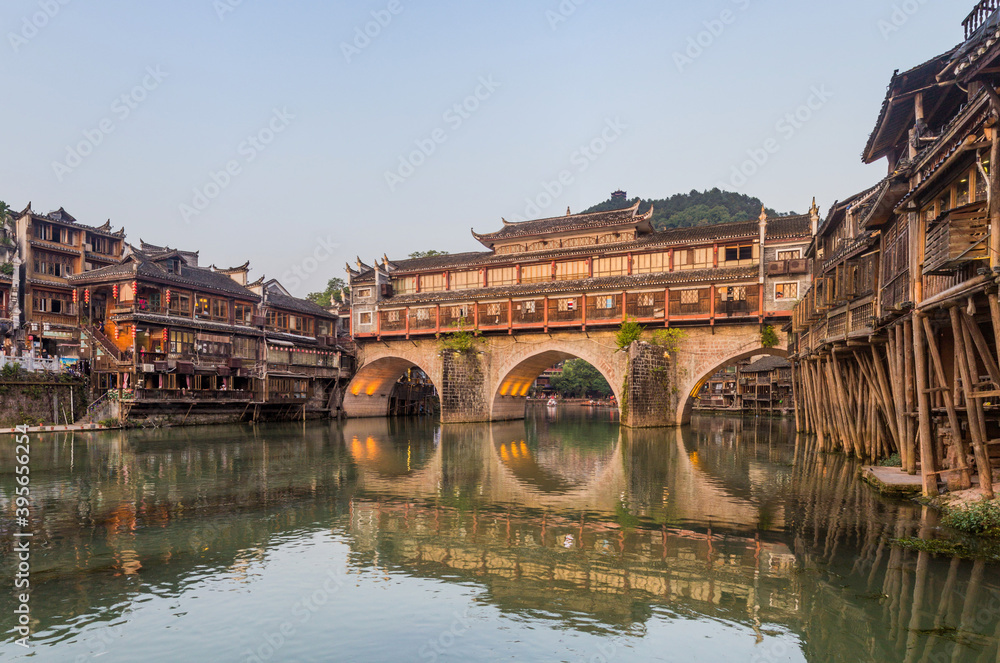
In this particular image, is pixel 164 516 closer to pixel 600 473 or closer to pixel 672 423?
pixel 600 473

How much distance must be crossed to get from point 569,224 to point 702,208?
191ft

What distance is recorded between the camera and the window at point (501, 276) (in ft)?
138

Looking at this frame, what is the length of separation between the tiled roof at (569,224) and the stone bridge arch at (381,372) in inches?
354

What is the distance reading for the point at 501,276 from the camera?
42.5m

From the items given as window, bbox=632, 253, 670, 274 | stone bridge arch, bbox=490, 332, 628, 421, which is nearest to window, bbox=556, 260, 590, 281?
window, bbox=632, 253, 670, 274

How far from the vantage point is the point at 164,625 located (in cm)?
752

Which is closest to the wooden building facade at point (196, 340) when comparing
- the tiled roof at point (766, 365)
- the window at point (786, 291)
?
the window at point (786, 291)

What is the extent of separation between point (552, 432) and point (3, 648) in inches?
1222

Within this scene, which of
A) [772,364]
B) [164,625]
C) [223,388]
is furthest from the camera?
[772,364]

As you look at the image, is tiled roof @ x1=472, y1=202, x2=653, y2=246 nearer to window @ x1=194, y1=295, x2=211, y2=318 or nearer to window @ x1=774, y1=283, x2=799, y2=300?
window @ x1=774, y1=283, x2=799, y2=300

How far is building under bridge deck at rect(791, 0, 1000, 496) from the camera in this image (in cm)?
996

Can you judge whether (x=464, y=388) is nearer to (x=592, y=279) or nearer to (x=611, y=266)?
(x=592, y=279)

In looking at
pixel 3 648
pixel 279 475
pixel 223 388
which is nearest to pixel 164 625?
pixel 3 648

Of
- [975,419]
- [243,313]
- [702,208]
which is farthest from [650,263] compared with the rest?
[702,208]
